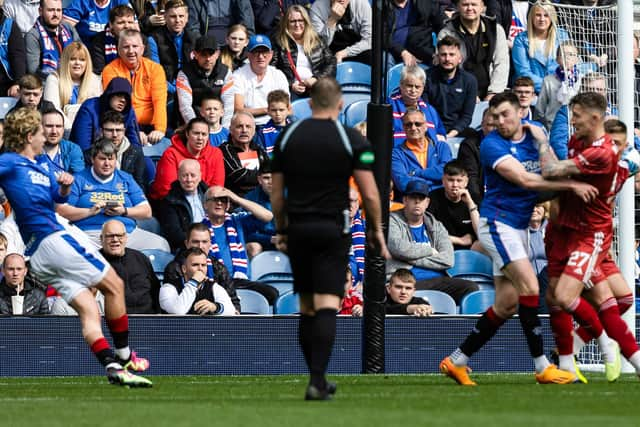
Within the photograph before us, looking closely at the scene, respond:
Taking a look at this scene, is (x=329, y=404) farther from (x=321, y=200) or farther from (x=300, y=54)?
(x=300, y=54)

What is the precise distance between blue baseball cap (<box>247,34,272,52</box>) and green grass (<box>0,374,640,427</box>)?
615 cm

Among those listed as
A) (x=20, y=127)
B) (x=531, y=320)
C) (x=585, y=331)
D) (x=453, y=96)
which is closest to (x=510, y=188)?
(x=531, y=320)

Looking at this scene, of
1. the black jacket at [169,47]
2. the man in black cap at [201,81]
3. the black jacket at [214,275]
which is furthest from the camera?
the black jacket at [169,47]

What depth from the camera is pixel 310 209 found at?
8938mm

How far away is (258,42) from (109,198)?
327cm

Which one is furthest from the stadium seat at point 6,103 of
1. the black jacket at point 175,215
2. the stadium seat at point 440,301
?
the stadium seat at point 440,301

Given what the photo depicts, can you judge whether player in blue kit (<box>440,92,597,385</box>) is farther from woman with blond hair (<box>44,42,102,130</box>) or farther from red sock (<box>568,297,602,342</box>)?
woman with blond hair (<box>44,42,102,130</box>)

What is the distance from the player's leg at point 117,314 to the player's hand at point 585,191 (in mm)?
3511

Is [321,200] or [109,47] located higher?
[109,47]

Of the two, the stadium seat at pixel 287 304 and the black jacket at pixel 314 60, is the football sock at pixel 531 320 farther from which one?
the black jacket at pixel 314 60

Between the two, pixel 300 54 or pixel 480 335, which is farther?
pixel 300 54

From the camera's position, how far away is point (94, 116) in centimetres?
1574

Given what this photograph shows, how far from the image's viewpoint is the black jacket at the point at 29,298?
13797 millimetres

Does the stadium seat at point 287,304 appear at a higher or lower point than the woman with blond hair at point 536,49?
lower
